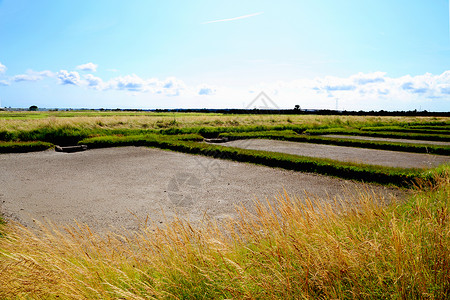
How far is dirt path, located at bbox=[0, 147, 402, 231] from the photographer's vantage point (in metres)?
6.32

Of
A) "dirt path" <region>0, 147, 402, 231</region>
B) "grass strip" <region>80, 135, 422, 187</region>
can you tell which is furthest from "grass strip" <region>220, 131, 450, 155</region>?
"dirt path" <region>0, 147, 402, 231</region>

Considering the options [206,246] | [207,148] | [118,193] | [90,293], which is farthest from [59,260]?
[207,148]

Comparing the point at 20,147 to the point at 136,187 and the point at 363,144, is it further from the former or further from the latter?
the point at 363,144

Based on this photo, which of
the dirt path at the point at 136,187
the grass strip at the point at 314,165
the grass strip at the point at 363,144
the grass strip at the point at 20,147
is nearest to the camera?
the dirt path at the point at 136,187

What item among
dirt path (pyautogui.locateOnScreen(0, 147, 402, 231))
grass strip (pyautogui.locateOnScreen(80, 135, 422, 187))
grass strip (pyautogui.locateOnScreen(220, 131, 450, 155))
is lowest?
dirt path (pyautogui.locateOnScreen(0, 147, 402, 231))

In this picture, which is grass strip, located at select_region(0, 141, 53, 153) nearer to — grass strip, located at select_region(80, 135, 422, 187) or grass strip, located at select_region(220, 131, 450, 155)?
grass strip, located at select_region(80, 135, 422, 187)

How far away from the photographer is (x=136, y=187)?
27.7 ft

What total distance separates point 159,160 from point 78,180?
4.02 metres

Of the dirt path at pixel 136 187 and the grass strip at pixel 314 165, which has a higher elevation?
the grass strip at pixel 314 165

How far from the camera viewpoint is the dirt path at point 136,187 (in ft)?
20.7

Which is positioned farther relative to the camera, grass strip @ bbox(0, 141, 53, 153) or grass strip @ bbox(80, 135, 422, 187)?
grass strip @ bbox(0, 141, 53, 153)

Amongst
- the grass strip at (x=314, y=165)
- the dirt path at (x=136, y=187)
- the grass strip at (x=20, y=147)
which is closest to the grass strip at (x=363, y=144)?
the grass strip at (x=314, y=165)

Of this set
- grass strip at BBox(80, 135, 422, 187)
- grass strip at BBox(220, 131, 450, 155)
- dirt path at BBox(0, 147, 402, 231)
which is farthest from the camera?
grass strip at BBox(220, 131, 450, 155)

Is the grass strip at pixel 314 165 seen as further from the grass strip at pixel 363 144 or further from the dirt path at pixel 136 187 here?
the grass strip at pixel 363 144
